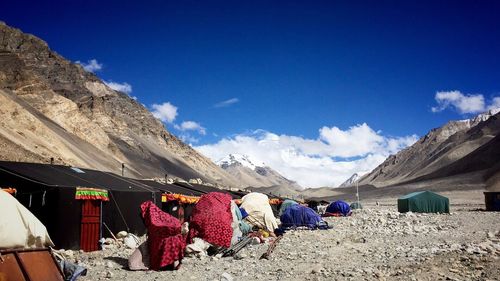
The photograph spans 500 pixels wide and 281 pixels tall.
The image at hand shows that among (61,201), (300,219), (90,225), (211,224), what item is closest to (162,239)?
(211,224)

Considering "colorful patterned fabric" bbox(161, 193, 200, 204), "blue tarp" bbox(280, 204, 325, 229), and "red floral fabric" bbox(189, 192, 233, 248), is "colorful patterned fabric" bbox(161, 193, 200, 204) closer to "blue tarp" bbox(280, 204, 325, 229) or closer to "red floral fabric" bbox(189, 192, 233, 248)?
"blue tarp" bbox(280, 204, 325, 229)

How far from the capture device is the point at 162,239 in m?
11.4

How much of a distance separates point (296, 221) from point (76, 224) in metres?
11.0

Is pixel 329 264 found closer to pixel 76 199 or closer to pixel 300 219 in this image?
pixel 76 199

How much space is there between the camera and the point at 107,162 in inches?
3157

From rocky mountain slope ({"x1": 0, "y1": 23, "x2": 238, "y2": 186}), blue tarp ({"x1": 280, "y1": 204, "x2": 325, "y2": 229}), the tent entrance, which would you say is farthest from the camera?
rocky mountain slope ({"x1": 0, "y1": 23, "x2": 238, "y2": 186})

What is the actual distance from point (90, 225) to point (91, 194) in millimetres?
1044

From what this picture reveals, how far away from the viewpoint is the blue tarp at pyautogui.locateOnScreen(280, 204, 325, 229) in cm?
2206

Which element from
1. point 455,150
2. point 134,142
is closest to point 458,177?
point 455,150

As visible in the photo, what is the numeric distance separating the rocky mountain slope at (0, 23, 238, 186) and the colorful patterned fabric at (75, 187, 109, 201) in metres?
32.1

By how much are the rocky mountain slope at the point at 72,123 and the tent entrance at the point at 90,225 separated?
3230cm

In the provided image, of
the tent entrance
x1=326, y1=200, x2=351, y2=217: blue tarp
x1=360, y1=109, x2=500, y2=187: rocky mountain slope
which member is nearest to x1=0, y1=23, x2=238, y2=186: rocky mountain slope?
x1=326, y1=200, x2=351, y2=217: blue tarp

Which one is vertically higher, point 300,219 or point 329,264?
point 300,219

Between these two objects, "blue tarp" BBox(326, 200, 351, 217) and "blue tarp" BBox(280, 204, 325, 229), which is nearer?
"blue tarp" BBox(280, 204, 325, 229)
